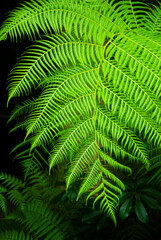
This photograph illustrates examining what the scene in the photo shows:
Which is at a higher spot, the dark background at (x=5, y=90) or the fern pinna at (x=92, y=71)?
the fern pinna at (x=92, y=71)

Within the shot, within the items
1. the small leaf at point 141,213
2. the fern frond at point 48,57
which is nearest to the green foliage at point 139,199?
the small leaf at point 141,213

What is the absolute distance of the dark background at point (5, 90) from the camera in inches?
66.1

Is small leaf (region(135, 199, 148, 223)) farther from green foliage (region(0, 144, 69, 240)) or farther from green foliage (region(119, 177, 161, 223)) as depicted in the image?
green foliage (region(0, 144, 69, 240))

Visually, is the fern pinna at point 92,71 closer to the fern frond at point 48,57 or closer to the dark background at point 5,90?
the fern frond at point 48,57

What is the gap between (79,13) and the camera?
2.49 feet

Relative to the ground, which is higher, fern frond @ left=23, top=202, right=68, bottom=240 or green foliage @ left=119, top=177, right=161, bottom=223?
green foliage @ left=119, top=177, right=161, bottom=223

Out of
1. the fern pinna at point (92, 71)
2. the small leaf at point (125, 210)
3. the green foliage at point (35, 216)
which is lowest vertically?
the green foliage at point (35, 216)

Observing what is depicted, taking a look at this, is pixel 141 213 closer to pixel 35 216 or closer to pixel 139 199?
pixel 139 199

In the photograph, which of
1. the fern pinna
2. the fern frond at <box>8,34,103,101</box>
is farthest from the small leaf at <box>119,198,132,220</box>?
the fern frond at <box>8,34,103,101</box>

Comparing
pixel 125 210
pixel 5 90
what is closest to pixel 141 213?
pixel 125 210

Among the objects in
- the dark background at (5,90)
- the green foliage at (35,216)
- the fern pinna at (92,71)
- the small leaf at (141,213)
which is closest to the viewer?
the fern pinna at (92,71)

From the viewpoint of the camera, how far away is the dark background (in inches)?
66.1

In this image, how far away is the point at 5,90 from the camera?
2.00m

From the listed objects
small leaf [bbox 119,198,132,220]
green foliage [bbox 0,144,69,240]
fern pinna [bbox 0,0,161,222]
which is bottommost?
green foliage [bbox 0,144,69,240]
